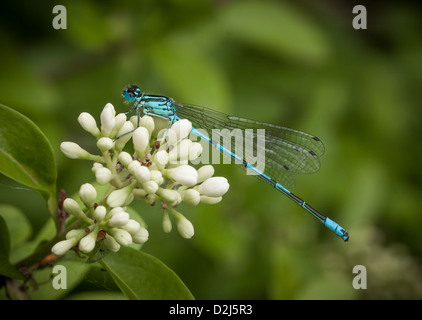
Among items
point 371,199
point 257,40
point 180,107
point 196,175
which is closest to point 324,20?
point 257,40

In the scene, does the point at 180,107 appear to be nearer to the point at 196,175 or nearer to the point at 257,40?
the point at 196,175

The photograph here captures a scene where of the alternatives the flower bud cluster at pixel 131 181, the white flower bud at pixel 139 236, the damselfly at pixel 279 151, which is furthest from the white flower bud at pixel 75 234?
the damselfly at pixel 279 151

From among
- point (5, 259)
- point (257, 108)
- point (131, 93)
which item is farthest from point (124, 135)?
point (257, 108)

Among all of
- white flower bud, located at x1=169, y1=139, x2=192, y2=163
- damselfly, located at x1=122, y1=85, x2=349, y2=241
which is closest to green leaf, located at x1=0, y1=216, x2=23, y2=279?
white flower bud, located at x1=169, y1=139, x2=192, y2=163

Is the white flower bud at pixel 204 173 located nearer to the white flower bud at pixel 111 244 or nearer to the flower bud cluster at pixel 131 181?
the flower bud cluster at pixel 131 181

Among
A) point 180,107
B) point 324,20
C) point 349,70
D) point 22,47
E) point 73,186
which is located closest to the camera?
point 180,107

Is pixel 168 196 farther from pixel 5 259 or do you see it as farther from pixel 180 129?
pixel 5 259
